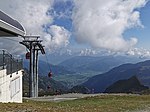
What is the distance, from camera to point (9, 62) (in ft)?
106

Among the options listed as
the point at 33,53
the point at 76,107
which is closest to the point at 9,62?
the point at 76,107

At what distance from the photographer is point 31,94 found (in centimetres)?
5722

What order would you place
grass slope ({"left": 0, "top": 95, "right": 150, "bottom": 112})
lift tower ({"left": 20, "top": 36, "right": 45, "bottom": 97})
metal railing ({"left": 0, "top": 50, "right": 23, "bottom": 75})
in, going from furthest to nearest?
lift tower ({"left": 20, "top": 36, "right": 45, "bottom": 97})
metal railing ({"left": 0, "top": 50, "right": 23, "bottom": 75})
grass slope ({"left": 0, "top": 95, "right": 150, "bottom": 112})

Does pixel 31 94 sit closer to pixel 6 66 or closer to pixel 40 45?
pixel 40 45

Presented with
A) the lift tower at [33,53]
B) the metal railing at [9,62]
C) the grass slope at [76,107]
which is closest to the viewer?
the grass slope at [76,107]

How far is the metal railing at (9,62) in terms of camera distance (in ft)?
96.8

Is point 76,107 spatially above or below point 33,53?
below

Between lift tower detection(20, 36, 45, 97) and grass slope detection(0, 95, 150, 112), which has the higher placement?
lift tower detection(20, 36, 45, 97)

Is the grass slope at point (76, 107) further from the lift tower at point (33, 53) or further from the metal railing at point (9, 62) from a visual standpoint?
the lift tower at point (33, 53)

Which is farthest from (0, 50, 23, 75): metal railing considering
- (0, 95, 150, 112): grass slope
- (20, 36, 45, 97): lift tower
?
(20, 36, 45, 97): lift tower

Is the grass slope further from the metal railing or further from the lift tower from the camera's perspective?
the lift tower

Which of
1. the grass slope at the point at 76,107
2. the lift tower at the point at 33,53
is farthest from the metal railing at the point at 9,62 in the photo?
the lift tower at the point at 33,53

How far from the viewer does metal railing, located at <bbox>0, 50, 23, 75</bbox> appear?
29516 mm

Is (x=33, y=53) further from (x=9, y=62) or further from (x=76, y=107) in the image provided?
(x=76, y=107)
